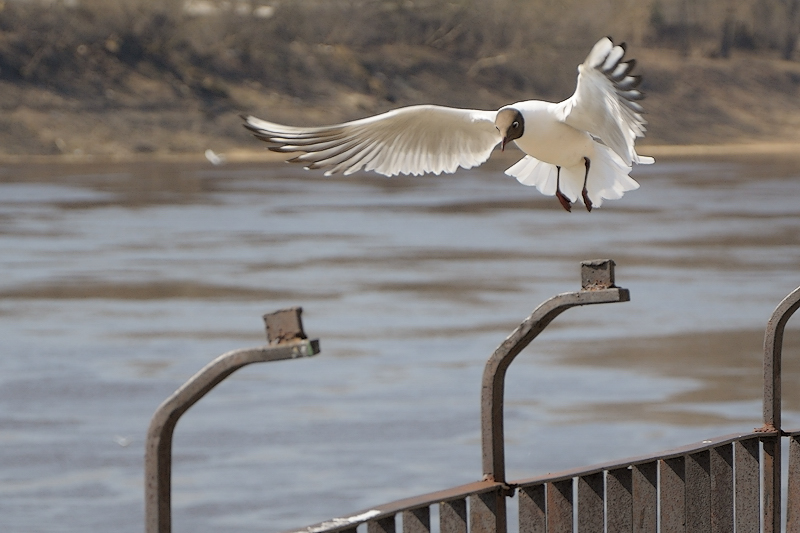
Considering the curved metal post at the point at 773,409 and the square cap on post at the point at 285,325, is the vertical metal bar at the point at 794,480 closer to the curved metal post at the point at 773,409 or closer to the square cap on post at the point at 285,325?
the curved metal post at the point at 773,409

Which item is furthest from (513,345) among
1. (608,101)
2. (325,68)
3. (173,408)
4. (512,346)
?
(325,68)

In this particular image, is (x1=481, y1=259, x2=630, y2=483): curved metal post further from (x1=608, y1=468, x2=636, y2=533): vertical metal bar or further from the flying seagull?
the flying seagull

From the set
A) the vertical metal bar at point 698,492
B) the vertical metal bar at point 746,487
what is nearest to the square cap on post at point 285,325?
the vertical metal bar at point 698,492

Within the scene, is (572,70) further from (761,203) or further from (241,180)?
(761,203)

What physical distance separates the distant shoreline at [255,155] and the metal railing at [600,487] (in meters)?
30.5

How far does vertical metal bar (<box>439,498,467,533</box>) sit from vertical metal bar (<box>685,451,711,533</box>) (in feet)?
2.31

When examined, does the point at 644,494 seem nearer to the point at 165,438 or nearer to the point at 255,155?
the point at 165,438

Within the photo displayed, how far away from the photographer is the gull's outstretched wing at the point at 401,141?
5.00m

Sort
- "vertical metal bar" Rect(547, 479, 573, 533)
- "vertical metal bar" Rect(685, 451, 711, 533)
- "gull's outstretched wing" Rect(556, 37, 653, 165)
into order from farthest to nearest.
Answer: "gull's outstretched wing" Rect(556, 37, 653, 165) < "vertical metal bar" Rect(685, 451, 711, 533) < "vertical metal bar" Rect(547, 479, 573, 533)

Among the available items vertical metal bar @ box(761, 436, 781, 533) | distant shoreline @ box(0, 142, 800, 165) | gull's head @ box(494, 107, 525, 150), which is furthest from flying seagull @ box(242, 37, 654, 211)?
distant shoreline @ box(0, 142, 800, 165)

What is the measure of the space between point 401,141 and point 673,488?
7.83ft

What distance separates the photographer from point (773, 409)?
3727 millimetres

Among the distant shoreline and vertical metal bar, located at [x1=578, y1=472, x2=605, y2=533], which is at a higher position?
the distant shoreline

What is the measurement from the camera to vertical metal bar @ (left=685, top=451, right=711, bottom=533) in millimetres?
3455
